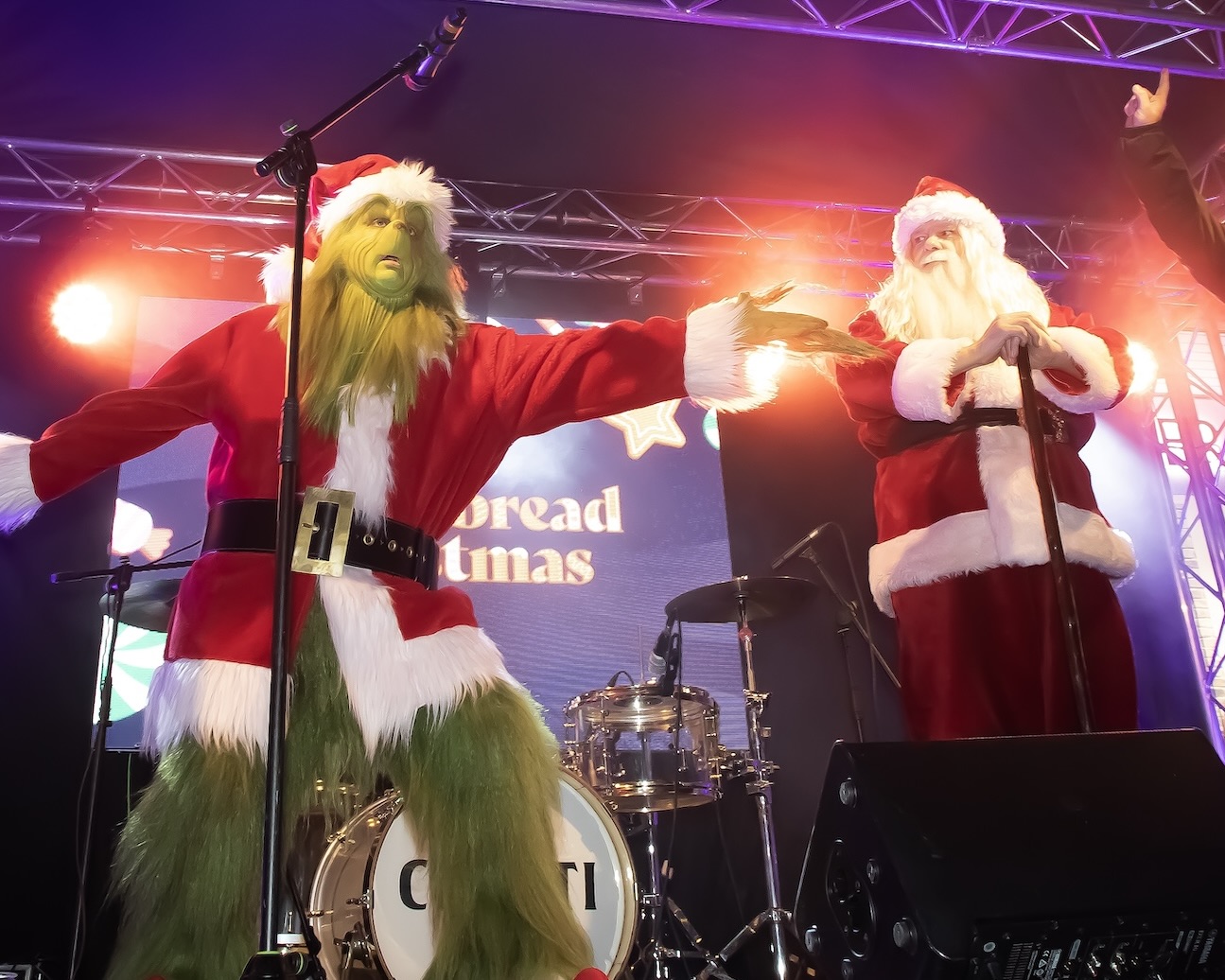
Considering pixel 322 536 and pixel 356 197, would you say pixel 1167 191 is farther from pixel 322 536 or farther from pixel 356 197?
pixel 322 536

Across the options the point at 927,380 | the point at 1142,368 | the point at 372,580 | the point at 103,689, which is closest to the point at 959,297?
the point at 927,380

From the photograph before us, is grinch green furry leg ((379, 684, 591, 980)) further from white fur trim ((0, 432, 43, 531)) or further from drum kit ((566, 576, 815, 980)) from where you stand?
drum kit ((566, 576, 815, 980))

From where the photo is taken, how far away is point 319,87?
3975mm

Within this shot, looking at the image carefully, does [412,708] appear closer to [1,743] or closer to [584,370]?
[584,370]

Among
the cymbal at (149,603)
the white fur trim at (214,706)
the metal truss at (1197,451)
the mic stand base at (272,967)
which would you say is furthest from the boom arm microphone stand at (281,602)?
the metal truss at (1197,451)

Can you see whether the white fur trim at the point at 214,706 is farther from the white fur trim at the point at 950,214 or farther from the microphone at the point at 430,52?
the white fur trim at the point at 950,214

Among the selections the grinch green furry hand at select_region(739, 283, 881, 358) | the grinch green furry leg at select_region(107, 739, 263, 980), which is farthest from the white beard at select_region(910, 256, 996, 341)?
the grinch green furry leg at select_region(107, 739, 263, 980)

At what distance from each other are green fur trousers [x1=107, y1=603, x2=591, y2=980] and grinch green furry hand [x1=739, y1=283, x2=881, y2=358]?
90 centimetres

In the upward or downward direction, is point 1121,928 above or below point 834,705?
below

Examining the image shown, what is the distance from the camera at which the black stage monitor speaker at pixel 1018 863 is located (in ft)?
4.48

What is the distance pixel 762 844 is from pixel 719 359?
1.97 meters

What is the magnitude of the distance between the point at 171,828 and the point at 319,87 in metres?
3.25

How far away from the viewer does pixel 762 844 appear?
335 cm

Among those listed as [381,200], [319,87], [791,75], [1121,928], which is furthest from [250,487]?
[791,75]
